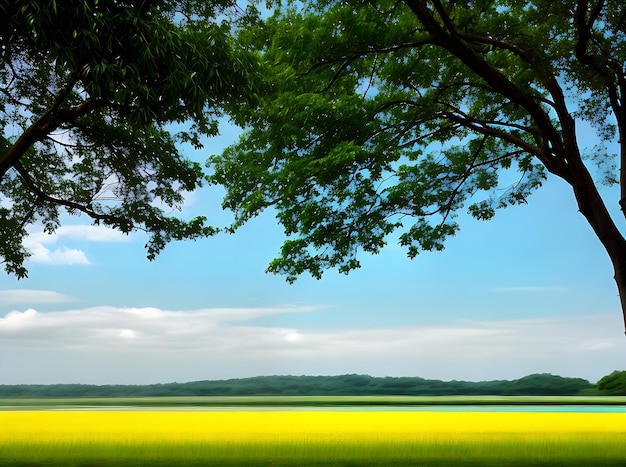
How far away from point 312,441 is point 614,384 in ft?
75.8

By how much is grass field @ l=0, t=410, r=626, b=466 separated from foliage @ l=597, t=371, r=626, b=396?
638 inches

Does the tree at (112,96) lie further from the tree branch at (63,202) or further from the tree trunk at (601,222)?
the tree trunk at (601,222)

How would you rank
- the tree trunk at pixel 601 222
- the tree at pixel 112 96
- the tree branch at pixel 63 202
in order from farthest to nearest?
the tree branch at pixel 63 202, the tree trunk at pixel 601 222, the tree at pixel 112 96

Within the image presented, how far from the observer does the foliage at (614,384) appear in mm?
26688

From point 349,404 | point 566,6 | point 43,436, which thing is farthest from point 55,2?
point 349,404

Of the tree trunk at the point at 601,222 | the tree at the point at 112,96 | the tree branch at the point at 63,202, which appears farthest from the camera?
the tree branch at the point at 63,202

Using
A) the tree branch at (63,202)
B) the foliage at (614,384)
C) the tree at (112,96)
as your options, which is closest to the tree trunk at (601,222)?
the tree at (112,96)

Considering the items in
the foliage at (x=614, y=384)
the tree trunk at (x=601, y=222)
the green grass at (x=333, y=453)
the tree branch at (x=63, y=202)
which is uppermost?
the tree branch at (x=63, y=202)

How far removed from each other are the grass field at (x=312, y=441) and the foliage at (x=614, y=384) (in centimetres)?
1620

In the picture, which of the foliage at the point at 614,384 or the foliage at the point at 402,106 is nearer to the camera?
the foliage at the point at 402,106

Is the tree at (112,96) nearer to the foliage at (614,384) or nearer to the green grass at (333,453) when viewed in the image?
the green grass at (333,453)

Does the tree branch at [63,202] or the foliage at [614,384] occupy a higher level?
the tree branch at [63,202]

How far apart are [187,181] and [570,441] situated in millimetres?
10676

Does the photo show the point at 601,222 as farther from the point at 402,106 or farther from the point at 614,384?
the point at 614,384
